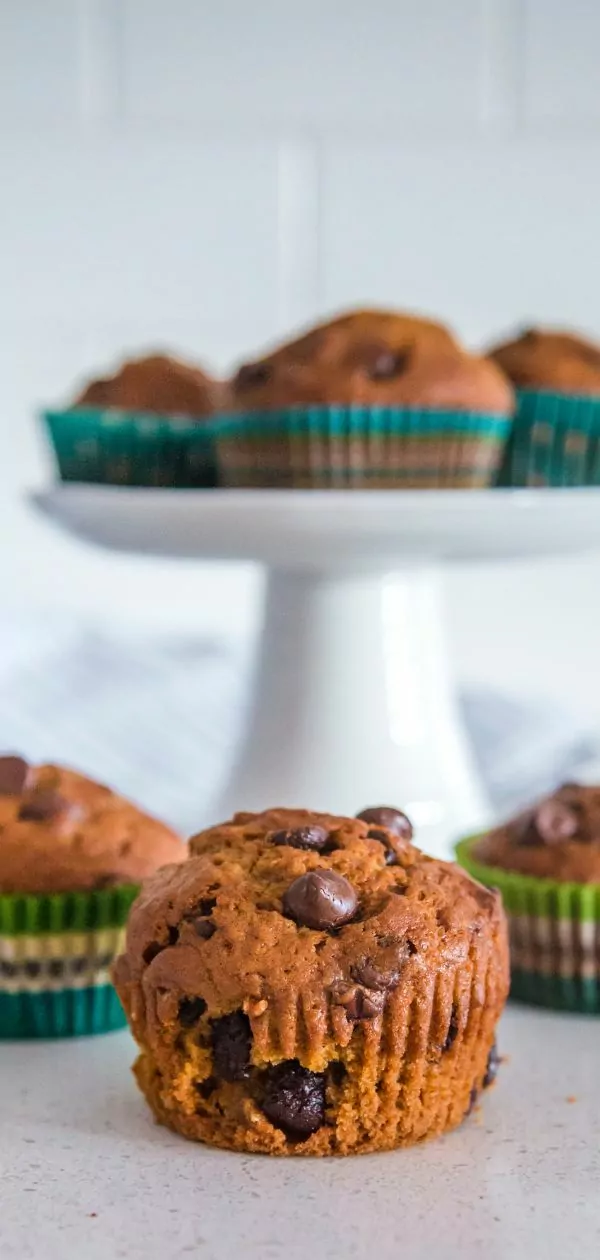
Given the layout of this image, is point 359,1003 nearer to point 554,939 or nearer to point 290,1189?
point 290,1189

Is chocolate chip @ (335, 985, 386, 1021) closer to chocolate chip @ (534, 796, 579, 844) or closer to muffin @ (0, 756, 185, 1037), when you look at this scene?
muffin @ (0, 756, 185, 1037)

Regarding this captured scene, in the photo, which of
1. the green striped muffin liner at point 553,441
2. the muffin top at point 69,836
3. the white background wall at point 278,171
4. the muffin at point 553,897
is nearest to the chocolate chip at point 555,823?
the muffin at point 553,897

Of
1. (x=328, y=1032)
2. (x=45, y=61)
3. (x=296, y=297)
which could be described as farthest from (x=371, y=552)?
(x=45, y=61)

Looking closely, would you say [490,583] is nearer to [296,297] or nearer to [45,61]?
[296,297]

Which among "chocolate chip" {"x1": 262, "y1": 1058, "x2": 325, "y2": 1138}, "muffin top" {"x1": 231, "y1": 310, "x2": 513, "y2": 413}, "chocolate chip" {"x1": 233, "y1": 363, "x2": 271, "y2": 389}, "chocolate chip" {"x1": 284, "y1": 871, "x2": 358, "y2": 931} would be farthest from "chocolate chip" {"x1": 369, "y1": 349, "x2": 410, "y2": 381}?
"chocolate chip" {"x1": 262, "y1": 1058, "x2": 325, "y2": 1138}

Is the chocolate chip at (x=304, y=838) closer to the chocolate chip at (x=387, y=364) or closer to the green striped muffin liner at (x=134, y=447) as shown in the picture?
the chocolate chip at (x=387, y=364)

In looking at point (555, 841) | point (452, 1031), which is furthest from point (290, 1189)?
point (555, 841)
